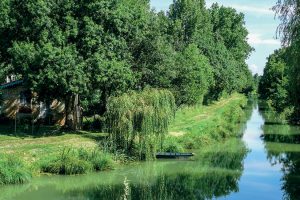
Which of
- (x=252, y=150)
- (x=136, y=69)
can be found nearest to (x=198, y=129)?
(x=252, y=150)

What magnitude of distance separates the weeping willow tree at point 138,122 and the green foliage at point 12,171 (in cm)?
728

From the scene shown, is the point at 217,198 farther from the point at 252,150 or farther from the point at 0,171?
the point at 252,150

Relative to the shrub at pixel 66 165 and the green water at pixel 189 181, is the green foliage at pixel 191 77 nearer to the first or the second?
the green water at pixel 189 181

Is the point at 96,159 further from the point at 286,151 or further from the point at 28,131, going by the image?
the point at 286,151

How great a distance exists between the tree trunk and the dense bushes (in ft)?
31.3

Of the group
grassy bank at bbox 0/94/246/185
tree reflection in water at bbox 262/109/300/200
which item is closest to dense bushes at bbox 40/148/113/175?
grassy bank at bbox 0/94/246/185

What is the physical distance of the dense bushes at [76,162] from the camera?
27922 millimetres

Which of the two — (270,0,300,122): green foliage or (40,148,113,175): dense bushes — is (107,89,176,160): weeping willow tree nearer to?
(40,148,113,175): dense bushes

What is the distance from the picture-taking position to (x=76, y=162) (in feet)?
92.6

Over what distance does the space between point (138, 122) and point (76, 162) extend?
545 cm

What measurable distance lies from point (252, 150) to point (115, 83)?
45.6 feet

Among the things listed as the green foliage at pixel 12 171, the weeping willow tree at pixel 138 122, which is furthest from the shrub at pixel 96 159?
the green foliage at pixel 12 171

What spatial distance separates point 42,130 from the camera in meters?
39.6

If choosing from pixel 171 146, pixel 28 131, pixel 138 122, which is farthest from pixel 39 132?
pixel 171 146
